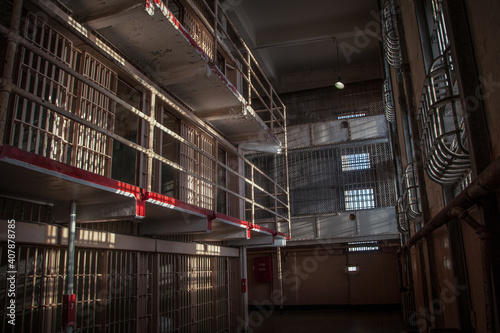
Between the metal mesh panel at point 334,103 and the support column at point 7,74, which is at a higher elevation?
the metal mesh panel at point 334,103

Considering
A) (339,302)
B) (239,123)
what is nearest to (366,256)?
(339,302)

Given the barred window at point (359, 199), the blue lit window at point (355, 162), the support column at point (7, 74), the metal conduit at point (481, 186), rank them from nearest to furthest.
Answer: the metal conduit at point (481, 186)
the support column at point (7, 74)
the barred window at point (359, 199)
the blue lit window at point (355, 162)

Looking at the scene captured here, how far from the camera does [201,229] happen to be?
634 centimetres

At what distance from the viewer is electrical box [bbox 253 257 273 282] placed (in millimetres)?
16484

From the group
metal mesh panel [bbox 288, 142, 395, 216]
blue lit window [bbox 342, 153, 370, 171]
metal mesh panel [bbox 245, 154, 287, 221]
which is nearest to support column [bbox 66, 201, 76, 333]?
metal mesh panel [bbox 245, 154, 287, 221]

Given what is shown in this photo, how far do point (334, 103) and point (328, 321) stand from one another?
846 cm

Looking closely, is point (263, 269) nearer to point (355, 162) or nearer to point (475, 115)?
point (355, 162)

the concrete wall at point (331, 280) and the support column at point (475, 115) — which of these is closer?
the support column at point (475, 115)

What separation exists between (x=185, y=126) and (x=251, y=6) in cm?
651

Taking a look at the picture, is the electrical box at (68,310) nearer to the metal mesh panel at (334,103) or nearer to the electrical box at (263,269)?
the electrical box at (263,269)

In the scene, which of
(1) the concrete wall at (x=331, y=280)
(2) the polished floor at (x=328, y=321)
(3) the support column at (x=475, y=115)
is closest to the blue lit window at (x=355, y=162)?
(1) the concrete wall at (x=331, y=280)

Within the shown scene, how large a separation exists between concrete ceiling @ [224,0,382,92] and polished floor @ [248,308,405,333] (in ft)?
29.8

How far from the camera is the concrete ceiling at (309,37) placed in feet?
42.6

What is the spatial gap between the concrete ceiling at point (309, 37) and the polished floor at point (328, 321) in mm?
9072
